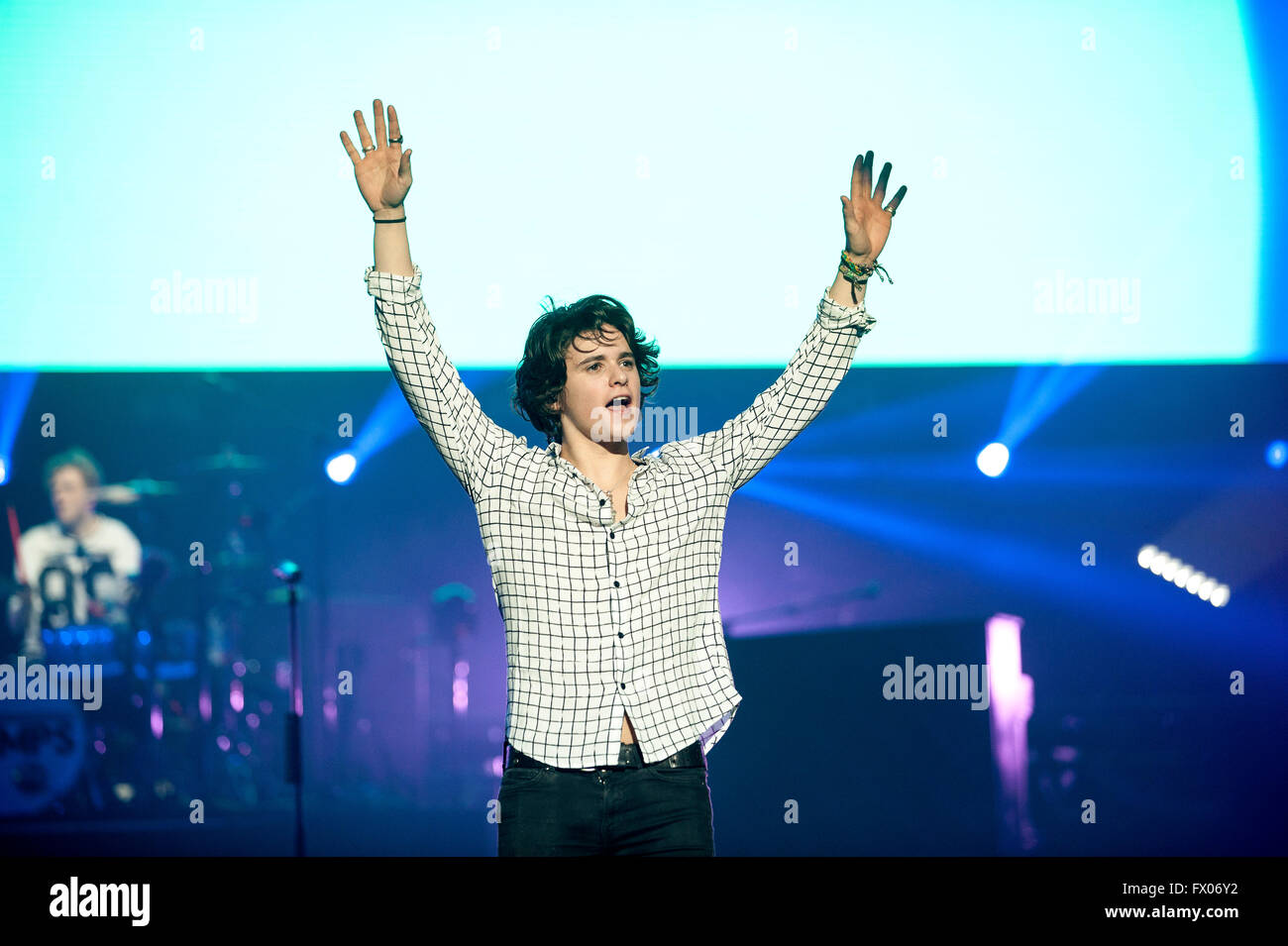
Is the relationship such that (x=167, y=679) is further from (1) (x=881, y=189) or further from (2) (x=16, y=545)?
(1) (x=881, y=189)

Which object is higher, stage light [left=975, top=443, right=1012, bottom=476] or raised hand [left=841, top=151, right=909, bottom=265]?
raised hand [left=841, top=151, right=909, bottom=265]

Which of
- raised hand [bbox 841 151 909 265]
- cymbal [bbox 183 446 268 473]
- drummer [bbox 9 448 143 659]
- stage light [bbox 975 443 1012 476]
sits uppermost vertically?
raised hand [bbox 841 151 909 265]

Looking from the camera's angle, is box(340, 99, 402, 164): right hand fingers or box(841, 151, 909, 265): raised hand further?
box(841, 151, 909, 265): raised hand

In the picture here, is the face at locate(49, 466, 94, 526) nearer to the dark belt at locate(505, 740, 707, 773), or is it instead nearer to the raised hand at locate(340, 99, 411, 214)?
the raised hand at locate(340, 99, 411, 214)

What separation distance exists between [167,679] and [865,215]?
3598mm

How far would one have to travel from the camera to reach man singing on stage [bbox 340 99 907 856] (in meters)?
1.75

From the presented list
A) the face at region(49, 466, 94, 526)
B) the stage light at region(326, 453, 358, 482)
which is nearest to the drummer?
the face at region(49, 466, 94, 526)

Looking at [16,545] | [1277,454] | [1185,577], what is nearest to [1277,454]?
[1277,454]

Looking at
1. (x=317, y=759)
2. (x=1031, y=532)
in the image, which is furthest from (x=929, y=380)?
(x=317, y=759)

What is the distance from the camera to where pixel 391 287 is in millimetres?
1835

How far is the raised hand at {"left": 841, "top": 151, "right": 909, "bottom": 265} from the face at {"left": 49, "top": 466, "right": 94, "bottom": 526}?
358 centimetres

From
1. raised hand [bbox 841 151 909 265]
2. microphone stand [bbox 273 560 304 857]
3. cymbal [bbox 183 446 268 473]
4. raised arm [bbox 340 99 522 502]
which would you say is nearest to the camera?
raised arm [bbox 340 99 522 502]

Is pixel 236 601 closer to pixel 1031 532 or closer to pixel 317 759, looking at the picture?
pixel 317 759

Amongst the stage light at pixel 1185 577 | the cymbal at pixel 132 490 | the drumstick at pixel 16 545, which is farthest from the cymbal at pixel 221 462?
the stage light at pixel 1185 577
